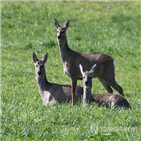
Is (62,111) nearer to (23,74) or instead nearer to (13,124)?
(13,124)

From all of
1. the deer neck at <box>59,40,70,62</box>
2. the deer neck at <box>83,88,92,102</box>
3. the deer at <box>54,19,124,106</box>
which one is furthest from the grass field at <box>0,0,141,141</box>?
the deer neck at <box>59,40,70,62</box>

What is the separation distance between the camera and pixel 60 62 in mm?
14008

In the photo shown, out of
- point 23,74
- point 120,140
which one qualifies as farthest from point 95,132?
point 23,74

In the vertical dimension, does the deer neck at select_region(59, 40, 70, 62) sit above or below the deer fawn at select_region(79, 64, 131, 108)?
above

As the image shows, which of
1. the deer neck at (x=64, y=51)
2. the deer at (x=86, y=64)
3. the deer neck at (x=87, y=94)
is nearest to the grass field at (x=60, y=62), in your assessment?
the deer neck at (x=87, y=94)

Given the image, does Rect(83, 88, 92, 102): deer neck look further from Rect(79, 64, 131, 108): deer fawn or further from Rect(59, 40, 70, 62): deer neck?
Rect(59, 40, 70, 62): deer neck

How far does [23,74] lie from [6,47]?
3560 millimetres

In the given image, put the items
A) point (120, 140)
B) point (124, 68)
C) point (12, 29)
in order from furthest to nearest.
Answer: point (12, 29) → point (124, 68) → point (120, 140)

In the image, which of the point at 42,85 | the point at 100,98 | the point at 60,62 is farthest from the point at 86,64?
the point at 60,62

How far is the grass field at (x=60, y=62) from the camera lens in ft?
21.3

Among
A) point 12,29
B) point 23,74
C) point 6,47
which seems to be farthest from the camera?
point 12,29

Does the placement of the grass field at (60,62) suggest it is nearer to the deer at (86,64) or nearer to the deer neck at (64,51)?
the deer at (86,64)

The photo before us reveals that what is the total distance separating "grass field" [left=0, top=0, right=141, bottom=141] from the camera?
21.3 ft

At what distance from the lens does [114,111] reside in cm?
792
